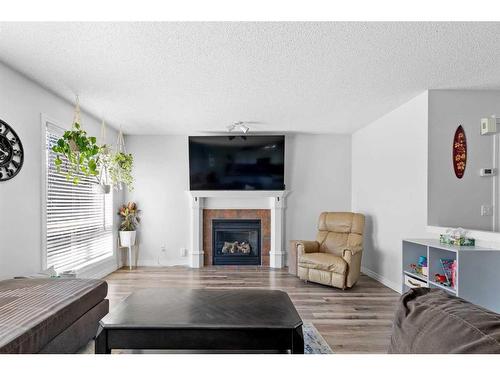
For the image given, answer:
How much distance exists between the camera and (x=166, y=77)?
10.3ft

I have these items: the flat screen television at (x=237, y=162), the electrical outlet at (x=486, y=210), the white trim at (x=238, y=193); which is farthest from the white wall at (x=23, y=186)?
the electrical outlet at (x=486, y=210)

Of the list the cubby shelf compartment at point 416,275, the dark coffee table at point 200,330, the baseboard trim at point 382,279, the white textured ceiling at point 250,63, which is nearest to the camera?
the dark coffee table at point 200,330

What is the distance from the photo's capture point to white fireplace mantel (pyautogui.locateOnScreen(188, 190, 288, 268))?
575 cm

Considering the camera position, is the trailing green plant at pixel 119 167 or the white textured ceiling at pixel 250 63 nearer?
the white textured ceiling at pixel 250 63

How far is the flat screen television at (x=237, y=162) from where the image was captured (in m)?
5.70

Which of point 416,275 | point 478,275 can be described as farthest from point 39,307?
point 478,275

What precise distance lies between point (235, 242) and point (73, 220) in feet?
8.79

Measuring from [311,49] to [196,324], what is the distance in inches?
80.9

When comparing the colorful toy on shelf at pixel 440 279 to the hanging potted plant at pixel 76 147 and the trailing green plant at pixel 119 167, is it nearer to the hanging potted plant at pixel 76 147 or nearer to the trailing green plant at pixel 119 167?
the hanging potted plant at pixel 76 147

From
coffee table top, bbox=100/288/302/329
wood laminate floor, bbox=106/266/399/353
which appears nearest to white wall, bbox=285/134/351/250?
wood laminate floor, bbox=106/266/399/353

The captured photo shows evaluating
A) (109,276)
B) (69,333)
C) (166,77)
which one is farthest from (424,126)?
(109,276)

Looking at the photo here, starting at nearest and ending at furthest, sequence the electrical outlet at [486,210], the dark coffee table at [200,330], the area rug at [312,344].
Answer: the dark coffee table at [200,330], the area rug at [312,344], the electrical outlet at [486,210]

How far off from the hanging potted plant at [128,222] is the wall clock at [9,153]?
2.65 m

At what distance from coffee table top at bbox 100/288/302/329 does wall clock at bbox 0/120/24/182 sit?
1529mm
